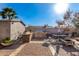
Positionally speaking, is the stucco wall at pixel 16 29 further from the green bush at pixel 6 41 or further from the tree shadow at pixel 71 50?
the tree shadow at pixel 71 50

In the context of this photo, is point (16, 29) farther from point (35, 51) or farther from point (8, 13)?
point (35, 51)

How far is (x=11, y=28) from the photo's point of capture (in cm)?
465

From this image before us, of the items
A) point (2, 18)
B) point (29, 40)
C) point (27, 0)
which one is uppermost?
point (27, 0)

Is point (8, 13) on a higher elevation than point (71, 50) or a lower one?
higher

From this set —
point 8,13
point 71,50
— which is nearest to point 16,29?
point 8,13

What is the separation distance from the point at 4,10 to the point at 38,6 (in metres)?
0.60

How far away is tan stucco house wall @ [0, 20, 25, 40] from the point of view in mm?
4629

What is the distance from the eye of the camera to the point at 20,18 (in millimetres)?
4664

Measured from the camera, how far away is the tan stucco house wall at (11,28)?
15.2 ft

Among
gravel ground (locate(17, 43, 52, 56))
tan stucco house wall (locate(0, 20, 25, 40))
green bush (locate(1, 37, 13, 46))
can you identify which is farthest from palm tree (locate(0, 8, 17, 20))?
gravel ground (locate(17, 43, 52, 56))

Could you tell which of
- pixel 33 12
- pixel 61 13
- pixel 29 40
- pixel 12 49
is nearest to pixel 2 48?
pixel 12 49

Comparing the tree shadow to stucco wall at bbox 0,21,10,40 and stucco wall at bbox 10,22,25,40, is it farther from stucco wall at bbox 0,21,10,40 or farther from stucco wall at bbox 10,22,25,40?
stucco wall at bbox 0,21,10,40

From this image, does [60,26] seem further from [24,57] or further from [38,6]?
[24,57]

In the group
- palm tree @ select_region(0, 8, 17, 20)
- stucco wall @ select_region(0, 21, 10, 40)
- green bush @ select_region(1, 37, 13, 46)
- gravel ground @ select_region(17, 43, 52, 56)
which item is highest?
palm tree @ select_region(0, 8, 17, 20)
